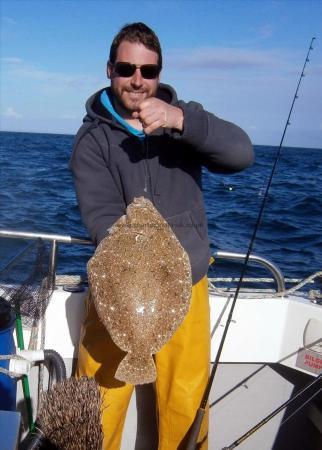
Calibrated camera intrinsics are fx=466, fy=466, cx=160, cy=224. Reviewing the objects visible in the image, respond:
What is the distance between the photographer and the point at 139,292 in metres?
2.25

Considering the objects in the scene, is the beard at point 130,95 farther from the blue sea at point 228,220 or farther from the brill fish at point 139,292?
the blue sea at point 228,220

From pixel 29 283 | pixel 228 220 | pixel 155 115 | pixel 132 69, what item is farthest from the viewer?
pixel 228 220

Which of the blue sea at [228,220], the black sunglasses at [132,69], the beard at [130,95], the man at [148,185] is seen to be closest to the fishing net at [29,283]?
the man at [148,185]

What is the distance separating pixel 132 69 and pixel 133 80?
0.19ft

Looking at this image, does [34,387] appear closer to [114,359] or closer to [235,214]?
[114,359]

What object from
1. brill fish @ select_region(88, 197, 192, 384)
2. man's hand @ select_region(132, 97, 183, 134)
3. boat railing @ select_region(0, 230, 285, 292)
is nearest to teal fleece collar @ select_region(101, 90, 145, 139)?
man's hand @ select_region(132, 97, 183, 134)

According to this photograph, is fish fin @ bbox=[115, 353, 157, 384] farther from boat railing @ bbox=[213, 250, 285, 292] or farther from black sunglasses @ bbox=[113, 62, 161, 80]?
boat railing @ bbox=[213, 250, 285, 292]

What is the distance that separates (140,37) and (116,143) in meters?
0.61

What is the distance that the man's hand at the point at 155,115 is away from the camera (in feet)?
7.24

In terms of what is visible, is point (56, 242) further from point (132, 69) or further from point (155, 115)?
point (155, 115)

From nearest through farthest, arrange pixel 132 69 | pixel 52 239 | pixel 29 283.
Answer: pixel 132 69, pixel 29 283, pixel 52 239

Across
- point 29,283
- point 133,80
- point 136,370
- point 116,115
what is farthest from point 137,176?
point 29,283

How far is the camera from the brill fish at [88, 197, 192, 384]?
226 cm

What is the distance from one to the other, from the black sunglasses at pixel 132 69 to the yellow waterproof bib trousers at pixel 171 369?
130cm
